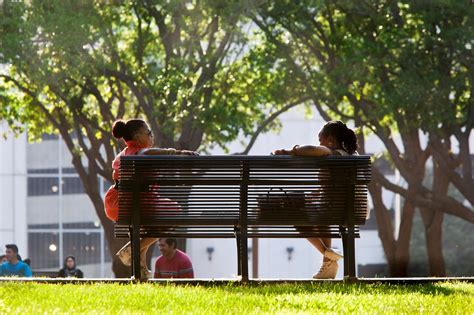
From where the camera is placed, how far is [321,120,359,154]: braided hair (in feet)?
33.8

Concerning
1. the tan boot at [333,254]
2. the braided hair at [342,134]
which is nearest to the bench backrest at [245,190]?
the tan boot at [333,254]

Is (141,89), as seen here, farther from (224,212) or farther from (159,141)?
(224,212)

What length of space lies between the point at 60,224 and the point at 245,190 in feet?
178

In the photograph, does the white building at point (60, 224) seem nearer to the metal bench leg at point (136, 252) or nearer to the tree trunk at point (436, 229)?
the tree trunk at point (436, 229)

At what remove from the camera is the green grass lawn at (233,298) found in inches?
294

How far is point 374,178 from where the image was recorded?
1174 inches

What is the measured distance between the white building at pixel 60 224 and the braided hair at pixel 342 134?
2021 inches

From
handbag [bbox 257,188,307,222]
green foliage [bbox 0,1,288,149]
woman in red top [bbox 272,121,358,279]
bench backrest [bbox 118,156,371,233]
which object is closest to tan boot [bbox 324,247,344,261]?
woman in red top [bbox 272,121,358,279]

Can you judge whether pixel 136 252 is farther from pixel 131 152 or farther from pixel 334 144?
pixel 334 144

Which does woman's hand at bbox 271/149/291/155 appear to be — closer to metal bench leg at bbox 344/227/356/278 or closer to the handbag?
the handbag

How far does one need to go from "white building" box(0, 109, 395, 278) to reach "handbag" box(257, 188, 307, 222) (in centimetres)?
5167

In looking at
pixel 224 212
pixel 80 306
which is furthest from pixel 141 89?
pixel 80 306

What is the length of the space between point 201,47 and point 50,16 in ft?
12.9

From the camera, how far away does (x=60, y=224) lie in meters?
63.3
